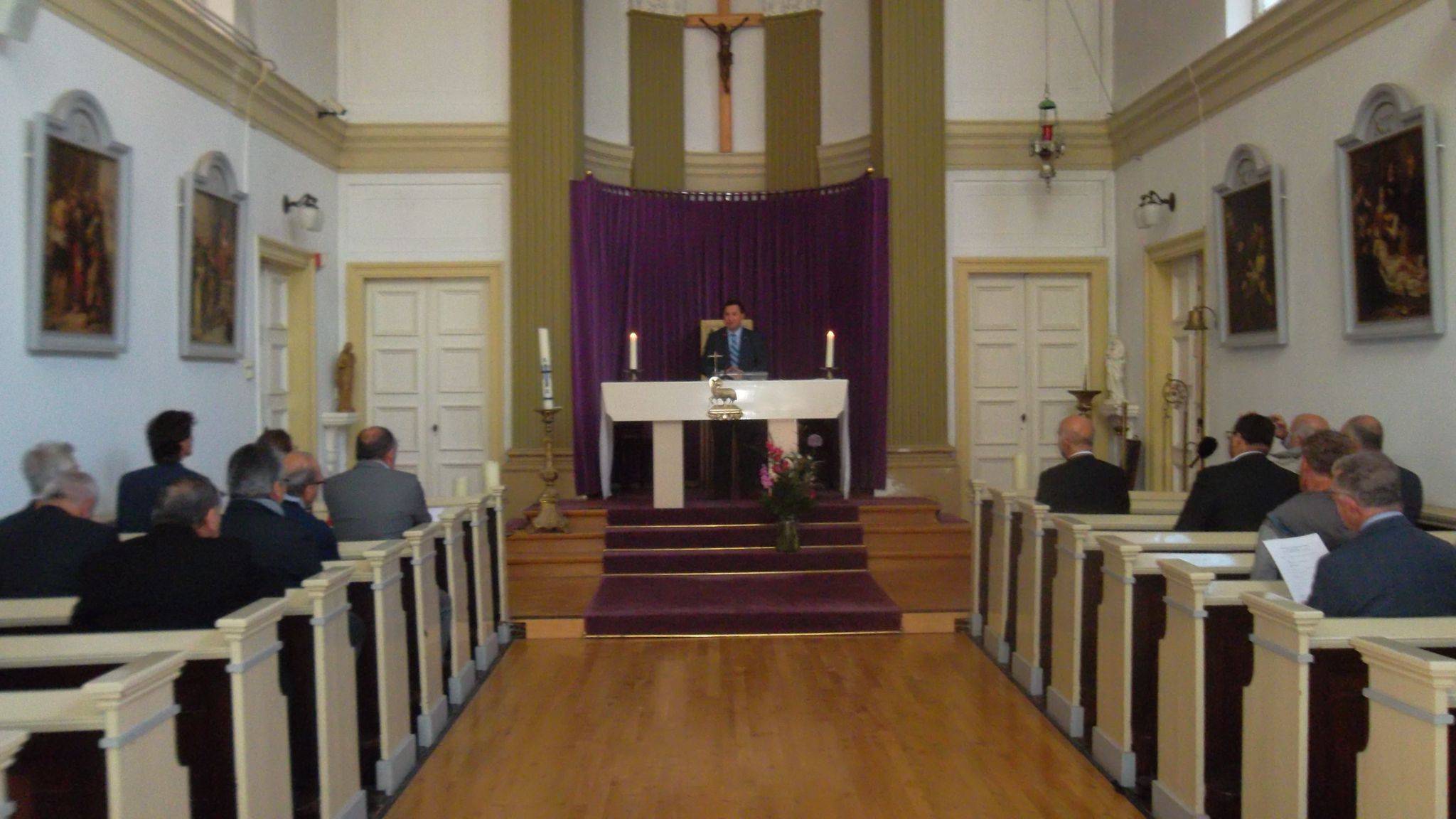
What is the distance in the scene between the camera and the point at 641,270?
1098 cm

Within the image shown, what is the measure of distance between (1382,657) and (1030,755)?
8.14 ft

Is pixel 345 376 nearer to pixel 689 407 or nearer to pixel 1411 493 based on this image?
pixel 689 407

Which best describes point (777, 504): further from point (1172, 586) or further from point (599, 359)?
point (1172, 586)

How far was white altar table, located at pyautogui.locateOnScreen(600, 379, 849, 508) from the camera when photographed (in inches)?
344

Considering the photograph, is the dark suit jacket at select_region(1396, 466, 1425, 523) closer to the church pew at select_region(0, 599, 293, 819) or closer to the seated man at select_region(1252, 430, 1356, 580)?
the seated man at select_region(1252, 430, 1356, 580)

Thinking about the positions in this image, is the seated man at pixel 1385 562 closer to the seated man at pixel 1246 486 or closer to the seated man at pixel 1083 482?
the seated man at pixel 1246 486

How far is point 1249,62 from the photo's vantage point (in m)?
7.94

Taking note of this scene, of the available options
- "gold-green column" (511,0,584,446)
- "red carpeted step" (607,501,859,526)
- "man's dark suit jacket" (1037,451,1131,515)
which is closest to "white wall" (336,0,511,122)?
"gold-green column" (511,0,584,446)

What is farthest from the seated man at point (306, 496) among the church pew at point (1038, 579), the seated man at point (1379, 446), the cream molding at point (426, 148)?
the cream molding at point (426, 148)

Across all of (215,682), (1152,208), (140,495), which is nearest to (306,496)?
(140,495)

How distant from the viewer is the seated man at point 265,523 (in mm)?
4387

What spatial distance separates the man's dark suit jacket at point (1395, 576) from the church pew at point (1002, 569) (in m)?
2.92

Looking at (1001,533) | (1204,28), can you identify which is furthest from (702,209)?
(1001,533)

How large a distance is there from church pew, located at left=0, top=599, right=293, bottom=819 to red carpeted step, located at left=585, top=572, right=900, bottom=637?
3.94 meters
